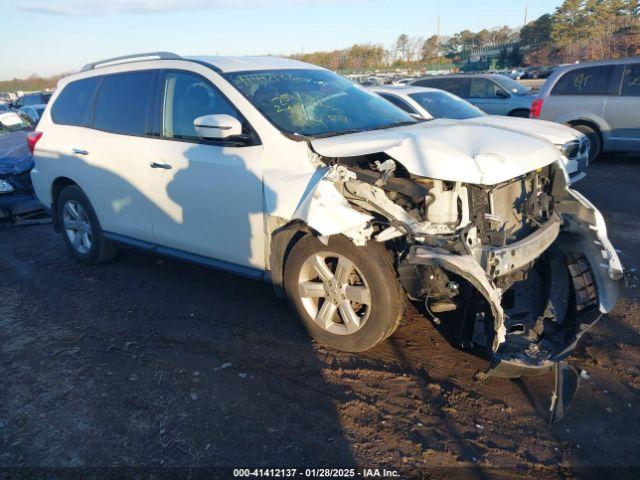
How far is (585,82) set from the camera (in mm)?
9938

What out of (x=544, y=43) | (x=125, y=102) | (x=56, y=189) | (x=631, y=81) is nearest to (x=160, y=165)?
(x=125, y=102)

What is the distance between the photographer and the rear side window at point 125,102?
4.58 m

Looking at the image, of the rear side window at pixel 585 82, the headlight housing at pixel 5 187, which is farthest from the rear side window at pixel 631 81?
the headlight housing at pixel 5 187

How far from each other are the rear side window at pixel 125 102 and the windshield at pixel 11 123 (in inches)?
205

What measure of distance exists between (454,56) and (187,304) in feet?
240

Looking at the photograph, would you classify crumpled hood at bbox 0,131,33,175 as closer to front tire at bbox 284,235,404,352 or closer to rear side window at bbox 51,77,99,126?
rear side window at bbox 51,77,99,126

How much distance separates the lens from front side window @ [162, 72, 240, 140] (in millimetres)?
4031

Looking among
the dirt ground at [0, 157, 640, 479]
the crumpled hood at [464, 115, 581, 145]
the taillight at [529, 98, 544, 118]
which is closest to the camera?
the dirt ground at [0, 157, 640, 479]

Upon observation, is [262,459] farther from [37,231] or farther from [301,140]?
[37,231]

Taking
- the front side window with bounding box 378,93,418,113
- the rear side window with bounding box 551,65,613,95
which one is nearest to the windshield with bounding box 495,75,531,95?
the rear side window with bounding box 551,65,613,95

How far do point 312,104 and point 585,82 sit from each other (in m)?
8.05

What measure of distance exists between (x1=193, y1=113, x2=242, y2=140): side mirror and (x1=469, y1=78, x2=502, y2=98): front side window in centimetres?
1007

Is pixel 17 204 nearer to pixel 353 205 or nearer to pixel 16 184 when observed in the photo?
pixel 16 184

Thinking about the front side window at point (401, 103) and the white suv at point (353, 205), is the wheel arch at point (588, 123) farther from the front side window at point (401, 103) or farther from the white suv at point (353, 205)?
the white suv at point (353, 205)
